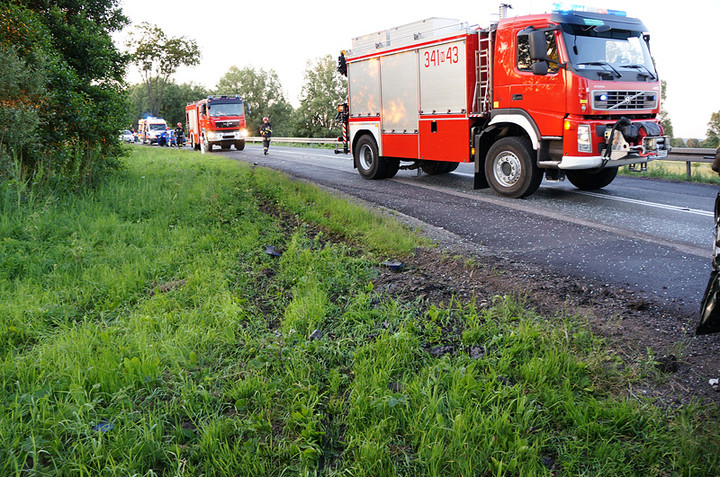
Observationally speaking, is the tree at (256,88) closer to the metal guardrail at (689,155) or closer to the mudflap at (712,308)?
the metal guardrail at (689,155)

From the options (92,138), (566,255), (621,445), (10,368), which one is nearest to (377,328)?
(621,445)

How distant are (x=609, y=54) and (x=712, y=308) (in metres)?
7.72

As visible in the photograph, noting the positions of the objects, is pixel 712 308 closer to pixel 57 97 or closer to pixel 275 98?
pixel 57 97

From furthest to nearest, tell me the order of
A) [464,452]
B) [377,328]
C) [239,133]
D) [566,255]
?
[239,133] < [566,255] < [377,328] < [464,452]

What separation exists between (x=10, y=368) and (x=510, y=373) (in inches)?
119

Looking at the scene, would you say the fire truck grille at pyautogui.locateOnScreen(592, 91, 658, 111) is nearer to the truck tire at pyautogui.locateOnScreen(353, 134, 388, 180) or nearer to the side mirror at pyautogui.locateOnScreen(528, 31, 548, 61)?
the side mirror at pyautogui.locateOnScreen(528, 31, 548, 61)

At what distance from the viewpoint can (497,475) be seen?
220 centimetres

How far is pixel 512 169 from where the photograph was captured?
9.80m

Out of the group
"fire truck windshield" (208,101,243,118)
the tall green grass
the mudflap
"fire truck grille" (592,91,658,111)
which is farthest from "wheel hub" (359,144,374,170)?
"fire truck windshield" (208,101,243,118)

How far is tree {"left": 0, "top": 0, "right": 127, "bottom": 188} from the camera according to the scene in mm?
7547

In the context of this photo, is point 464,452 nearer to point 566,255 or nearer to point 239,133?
point 566,255

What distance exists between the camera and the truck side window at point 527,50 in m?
8.84

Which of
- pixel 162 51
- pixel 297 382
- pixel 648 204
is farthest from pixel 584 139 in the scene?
pixel 162 51

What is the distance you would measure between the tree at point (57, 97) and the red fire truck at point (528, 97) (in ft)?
20.9
